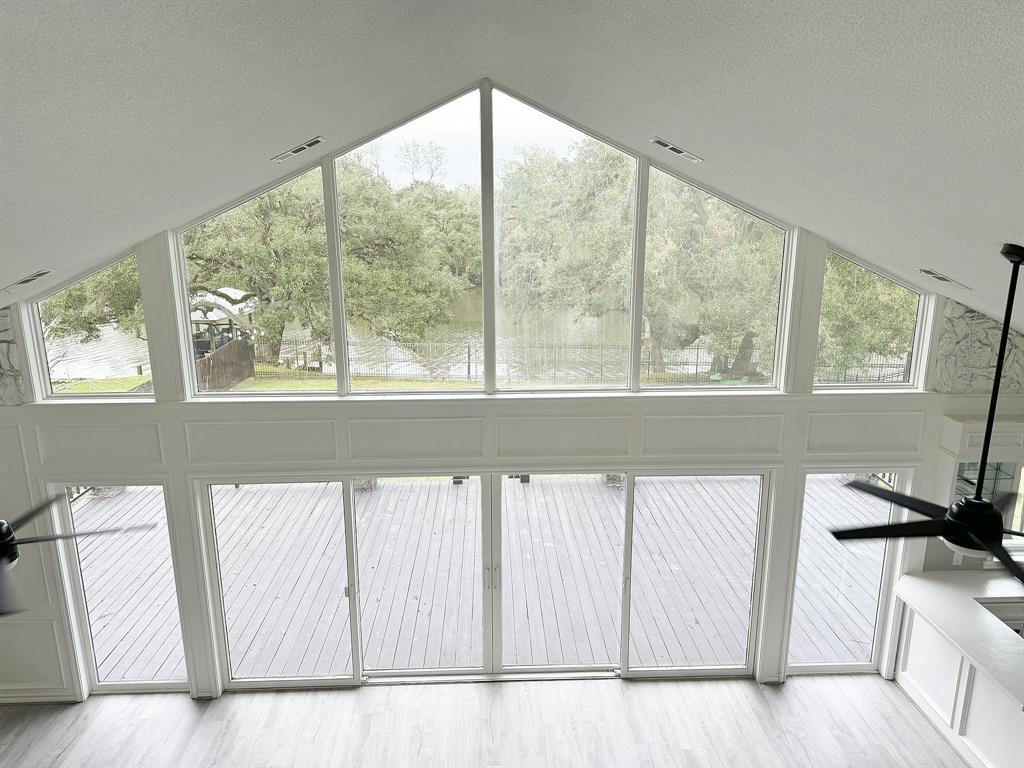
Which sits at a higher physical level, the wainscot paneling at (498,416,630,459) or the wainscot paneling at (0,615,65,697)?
the wainscot paneling at (498,416,630,459)

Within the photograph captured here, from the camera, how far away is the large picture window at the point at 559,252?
15.0ft

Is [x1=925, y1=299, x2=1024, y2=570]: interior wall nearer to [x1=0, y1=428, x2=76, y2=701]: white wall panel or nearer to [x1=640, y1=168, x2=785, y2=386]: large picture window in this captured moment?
[x1=640, y1=168, x2=785, y2=386]: large picture window

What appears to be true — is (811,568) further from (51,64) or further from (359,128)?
(51,64)

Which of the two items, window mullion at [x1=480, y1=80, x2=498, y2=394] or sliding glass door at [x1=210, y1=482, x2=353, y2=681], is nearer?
window mullion at [x1=480, y1=80, x2=498, y2=394]

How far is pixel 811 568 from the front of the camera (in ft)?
17.6

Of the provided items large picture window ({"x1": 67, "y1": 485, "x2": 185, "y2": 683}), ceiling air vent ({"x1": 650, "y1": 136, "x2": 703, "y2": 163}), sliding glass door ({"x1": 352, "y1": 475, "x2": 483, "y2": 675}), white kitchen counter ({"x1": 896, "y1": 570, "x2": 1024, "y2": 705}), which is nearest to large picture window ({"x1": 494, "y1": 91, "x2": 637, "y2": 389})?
ceiling air vent ({"x1": 650, "y1": 136, "x2": 703, "y2": 163})

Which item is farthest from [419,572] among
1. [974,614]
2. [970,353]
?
[970,353]

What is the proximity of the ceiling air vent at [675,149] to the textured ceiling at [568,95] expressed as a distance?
136mm

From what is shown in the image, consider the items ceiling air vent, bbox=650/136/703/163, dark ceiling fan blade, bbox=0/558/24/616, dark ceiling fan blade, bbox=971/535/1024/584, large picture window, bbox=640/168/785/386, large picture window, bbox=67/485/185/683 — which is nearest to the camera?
dark ceiling fan blade, bbox=971/535/1024/584

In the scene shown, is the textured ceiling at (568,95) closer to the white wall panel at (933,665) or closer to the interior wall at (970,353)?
the interior wall at (970,353)

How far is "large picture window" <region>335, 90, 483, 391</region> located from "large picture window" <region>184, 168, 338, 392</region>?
0.21 meters

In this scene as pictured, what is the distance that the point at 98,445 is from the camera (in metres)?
4.76

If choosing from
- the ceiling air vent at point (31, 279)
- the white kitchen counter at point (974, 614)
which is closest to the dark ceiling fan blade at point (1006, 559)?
the white kitchen counter at point (974, 614)

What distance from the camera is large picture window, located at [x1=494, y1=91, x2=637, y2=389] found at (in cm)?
457
